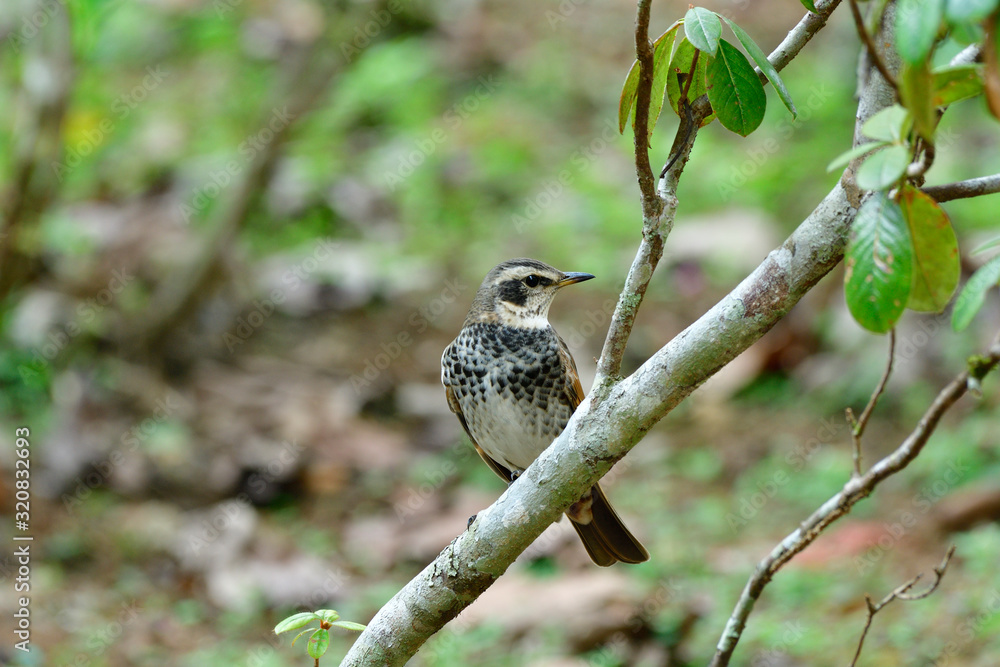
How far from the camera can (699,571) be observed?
5125 mm

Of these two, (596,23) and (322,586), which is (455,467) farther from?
(596,23)

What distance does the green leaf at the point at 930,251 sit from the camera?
158 centimetres

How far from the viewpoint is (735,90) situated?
201 cm

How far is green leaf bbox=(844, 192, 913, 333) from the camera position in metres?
1.49

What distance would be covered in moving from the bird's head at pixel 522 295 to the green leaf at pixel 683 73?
6.10 ft

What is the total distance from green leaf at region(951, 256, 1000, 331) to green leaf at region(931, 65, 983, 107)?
39 centimetres

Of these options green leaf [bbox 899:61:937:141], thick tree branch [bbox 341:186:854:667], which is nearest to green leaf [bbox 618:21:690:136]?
thick tree branch [bbox 341:186:854:667]

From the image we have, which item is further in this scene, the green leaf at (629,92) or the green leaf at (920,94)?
the green leaf at (629,92)

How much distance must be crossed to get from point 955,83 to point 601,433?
113 centimetres

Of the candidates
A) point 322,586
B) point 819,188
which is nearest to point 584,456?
point 322,586

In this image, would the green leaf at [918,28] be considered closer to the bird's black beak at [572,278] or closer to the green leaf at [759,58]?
the green leaf at [759,58]

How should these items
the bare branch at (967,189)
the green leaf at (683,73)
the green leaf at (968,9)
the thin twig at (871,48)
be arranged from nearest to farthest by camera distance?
the green leaf at (968,9) < the thin twig at (871,48) < the bare branch at (967,189) < the green leaf at (683,73)

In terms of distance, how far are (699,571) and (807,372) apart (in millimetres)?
2212

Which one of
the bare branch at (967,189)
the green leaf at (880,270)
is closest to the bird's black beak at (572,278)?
the bare branch at (967,189)
